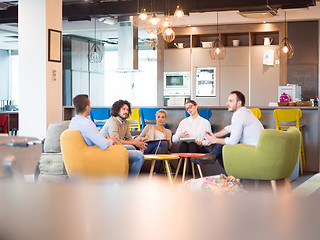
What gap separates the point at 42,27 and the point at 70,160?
3.09 metres

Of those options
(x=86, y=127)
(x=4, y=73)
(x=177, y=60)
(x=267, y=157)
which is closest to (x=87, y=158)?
(x=86, y=127)

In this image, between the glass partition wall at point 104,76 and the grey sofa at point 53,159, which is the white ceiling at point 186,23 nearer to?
the glass partition wall at point 104,76

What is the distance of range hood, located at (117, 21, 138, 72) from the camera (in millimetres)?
11133

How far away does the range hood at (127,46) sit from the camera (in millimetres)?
11133

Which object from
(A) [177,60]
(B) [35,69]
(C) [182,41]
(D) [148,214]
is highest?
(C) [182,41]

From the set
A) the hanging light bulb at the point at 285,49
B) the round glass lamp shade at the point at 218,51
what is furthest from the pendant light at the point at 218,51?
the hanging light bulb at the point at 285,49

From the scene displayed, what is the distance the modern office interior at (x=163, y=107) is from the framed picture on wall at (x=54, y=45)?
0.6 inches

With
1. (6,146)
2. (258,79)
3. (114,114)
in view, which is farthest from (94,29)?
(6,146)

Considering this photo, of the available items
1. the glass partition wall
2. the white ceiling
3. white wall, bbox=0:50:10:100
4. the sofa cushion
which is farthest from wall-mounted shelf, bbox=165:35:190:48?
white wall, bbox=0:50:10:100

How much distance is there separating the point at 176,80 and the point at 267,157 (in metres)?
7.18

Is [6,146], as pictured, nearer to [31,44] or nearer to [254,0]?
[31,44]

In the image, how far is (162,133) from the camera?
23.0 feet

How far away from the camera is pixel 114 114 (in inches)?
249

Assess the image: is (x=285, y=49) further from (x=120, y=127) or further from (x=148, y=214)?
(x=148, y=214)
